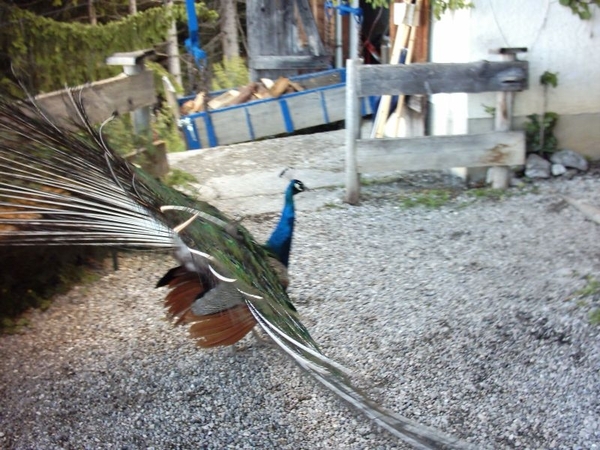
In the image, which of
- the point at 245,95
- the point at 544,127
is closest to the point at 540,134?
the point at 544,127

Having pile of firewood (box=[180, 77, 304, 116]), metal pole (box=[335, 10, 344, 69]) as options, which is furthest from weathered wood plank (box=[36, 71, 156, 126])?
metal pole (box=[335, 10, 344, 69])

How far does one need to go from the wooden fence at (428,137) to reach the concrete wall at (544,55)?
16.9 inches

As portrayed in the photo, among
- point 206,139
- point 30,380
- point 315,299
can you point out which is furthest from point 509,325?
point 206,139

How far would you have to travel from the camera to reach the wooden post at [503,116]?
6387 millimetres

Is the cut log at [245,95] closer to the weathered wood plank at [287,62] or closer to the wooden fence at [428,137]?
the weathered wood plank at [287,62]

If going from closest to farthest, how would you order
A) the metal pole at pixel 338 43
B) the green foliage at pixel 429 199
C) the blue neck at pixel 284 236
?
1. the blue neck at pixel 284 236
2. the green foliage at pixel 429 199
3. the metal pole at pixel 338 43

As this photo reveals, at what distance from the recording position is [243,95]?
1018 centimetres

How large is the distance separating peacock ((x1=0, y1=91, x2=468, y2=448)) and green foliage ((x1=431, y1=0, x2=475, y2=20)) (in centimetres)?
403

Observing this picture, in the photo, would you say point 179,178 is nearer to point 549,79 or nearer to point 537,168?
point 537,168

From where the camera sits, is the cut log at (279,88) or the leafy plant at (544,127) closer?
the leafy plant at (544,127)

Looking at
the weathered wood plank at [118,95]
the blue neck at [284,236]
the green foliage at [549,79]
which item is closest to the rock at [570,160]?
the green foliage at [549,79]

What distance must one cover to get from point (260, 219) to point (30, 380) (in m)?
2.87

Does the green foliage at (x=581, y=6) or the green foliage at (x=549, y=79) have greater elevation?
the green foliage at (x=581, y=6)

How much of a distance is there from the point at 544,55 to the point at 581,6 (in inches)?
22.2
